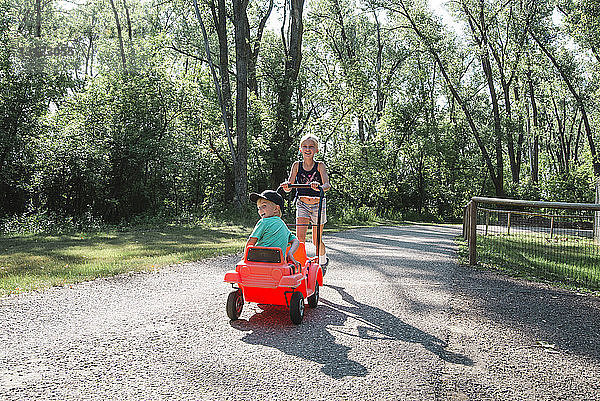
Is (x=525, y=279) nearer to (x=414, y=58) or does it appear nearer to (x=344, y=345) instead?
(x=344, y=345)

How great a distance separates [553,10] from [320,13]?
51.1ft

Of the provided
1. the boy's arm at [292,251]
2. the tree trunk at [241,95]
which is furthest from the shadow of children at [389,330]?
the tree trunk at [241,95]

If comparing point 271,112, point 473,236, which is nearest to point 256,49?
point 271,112

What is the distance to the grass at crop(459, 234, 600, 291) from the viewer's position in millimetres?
7904

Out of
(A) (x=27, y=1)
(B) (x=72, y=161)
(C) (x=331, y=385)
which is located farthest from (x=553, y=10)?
(C) (x=331, y=385)

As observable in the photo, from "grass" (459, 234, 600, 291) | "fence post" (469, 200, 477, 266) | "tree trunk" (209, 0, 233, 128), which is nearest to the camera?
"grass" (459, 234, 600, 291)

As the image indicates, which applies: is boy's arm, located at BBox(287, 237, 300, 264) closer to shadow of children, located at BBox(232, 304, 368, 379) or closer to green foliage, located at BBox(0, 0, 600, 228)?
shadow of children, located at BBox(232, 304, 368, 379)

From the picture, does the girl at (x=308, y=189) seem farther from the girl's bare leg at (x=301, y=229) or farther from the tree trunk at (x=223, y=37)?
the tree trunk at (x=223, y=37)

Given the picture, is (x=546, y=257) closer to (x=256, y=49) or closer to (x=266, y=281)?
(x=266, y=281)

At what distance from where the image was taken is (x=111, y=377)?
12.0ft

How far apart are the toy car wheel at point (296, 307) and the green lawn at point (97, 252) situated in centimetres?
364

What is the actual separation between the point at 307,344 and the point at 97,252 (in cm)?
718

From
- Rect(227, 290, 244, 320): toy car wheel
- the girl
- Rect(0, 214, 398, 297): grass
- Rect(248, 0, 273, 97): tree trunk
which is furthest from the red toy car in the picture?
Rect(248, 0, 273, 97): tree trunk

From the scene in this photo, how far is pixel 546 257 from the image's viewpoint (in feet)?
29.2
